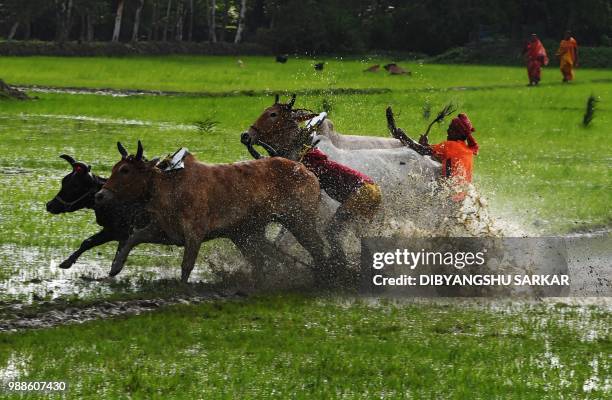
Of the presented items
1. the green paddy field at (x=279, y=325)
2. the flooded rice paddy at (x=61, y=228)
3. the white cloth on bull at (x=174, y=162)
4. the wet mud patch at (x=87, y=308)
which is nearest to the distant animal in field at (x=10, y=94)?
the flooded rice paddy at (x=61, y=228)

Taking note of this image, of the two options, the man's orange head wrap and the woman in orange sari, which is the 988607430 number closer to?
the man's orange head wrap

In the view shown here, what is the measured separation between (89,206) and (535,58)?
94.9 ft

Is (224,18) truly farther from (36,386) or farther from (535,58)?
(36,386)

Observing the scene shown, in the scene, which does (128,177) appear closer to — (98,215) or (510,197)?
(98,215)

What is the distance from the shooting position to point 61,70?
40812mm

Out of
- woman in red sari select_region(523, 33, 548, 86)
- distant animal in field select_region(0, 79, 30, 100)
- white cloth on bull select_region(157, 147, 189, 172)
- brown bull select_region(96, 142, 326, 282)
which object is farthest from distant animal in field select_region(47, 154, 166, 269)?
woman in red sari select_region(523, 33, 548, 86)

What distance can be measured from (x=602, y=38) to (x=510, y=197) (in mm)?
44051

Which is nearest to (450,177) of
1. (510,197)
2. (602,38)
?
(510,197)

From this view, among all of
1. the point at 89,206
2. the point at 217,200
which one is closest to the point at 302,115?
the point at 217,200

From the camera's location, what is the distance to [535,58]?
37.8 metres

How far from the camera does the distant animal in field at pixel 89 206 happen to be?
1018cm

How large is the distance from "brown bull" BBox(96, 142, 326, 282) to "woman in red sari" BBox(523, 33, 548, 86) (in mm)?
27761

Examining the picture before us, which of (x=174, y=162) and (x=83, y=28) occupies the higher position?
(x=174, y=162)

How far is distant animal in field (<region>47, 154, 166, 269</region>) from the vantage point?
10180 millimetres
